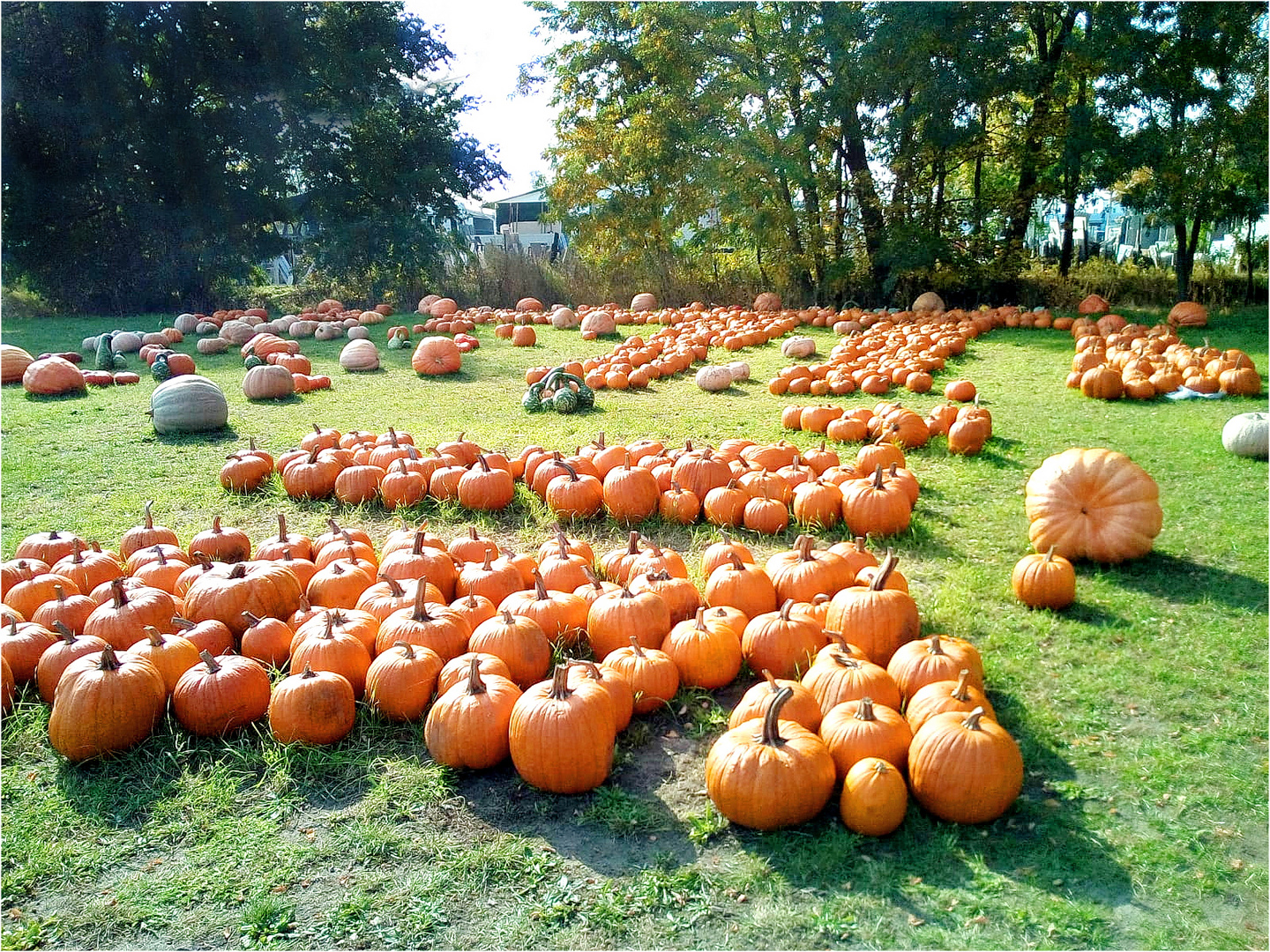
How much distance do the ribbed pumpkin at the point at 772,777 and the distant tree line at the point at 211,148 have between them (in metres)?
21.9

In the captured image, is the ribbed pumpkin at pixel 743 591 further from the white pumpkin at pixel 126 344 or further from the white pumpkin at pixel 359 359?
the white pumpkin at pixel 126 344

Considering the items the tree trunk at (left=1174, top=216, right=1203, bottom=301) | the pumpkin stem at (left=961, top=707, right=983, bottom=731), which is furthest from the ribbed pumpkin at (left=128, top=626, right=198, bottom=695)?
the tree trunk at (left=1174, top=216, right=1203, bottom=301)

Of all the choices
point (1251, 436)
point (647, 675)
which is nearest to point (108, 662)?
point (647, 675)

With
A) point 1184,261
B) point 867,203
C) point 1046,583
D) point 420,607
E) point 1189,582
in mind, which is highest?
point 867,203

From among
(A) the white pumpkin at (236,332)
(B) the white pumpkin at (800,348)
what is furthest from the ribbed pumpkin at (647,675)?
(A) the white pumpkin at (236,332)

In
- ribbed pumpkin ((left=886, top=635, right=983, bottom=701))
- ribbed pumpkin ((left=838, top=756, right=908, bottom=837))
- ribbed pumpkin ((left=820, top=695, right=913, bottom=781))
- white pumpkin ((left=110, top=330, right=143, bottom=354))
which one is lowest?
ribbed pumpkin ((left=838, top=756, right=908, bottom=837))

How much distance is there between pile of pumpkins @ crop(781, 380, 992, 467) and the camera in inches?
293

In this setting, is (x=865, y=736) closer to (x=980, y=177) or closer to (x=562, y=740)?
(x=562, y=740)

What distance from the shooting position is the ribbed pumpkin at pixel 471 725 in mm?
3395

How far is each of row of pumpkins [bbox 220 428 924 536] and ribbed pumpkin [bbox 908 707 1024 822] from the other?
8.64 ft

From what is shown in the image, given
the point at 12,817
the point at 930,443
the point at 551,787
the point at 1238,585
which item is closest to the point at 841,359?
the point at 930,443

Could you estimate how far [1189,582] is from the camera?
4.89 metres

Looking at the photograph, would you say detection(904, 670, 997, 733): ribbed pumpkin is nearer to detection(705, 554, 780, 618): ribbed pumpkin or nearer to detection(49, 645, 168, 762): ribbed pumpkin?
detection(705, 554, 780, 618): ribbed pumpkin

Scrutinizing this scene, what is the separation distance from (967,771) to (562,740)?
54.4 inches
